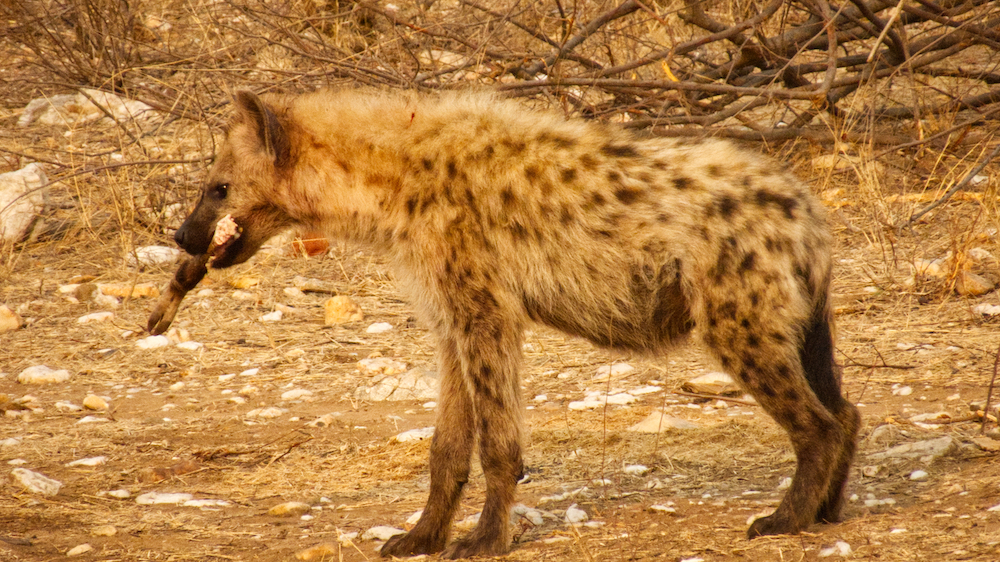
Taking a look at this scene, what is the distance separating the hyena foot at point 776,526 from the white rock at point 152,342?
3031 millimetres

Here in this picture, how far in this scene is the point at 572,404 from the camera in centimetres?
387

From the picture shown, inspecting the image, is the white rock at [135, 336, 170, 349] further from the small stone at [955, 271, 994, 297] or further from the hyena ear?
the small stone at [955, 271, 994, 297]

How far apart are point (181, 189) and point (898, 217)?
3.73 metres

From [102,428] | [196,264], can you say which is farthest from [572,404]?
[102,428]

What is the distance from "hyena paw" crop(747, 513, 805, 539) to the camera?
8.32 ft

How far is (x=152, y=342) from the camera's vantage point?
4.70m

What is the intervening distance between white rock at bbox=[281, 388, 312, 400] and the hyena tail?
2117 millimetres

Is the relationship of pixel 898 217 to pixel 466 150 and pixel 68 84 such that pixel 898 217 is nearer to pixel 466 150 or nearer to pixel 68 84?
pixel 466 150

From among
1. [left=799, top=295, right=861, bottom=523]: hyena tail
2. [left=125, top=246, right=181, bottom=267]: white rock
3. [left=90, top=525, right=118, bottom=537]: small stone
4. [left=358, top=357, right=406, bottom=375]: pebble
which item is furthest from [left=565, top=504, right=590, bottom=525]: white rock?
[left=125, top=246, right=181, bottom=267]: white rock

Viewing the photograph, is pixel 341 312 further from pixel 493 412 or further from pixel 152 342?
pixel 493 412

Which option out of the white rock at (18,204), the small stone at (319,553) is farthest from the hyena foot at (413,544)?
the white rock at (18,204)

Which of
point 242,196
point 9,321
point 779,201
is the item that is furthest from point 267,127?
point 9,321

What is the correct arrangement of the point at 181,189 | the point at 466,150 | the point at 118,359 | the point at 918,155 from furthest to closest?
the point at 181,189
the point at 918,155
the point at 118,359
the point at 466,150

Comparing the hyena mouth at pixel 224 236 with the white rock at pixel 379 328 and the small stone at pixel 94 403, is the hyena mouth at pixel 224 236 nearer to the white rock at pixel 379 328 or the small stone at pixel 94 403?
the small stone at pixel 94 403
